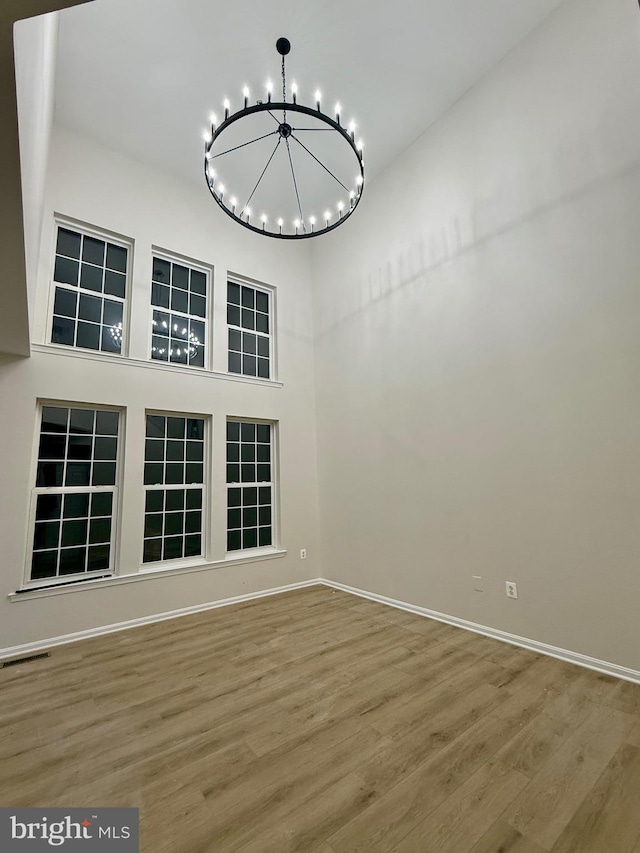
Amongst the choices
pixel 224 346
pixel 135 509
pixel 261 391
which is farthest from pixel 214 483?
pixel 224 346

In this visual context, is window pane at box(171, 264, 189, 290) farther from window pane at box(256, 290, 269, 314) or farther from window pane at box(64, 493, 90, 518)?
window pane at box(64, 493, 90, 518)

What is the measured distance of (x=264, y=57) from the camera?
11.7 feet

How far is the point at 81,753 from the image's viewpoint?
6.79ft

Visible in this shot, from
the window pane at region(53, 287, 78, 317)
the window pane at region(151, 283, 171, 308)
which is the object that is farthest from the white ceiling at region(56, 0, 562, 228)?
the window pane at region(53, 287, 78, 317)

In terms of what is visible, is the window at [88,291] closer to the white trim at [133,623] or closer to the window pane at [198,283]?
the window pane at [198,283]

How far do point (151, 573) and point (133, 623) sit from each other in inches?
19.0

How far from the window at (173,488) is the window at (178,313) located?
0.81 meters

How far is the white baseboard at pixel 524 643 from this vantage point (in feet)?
8.82

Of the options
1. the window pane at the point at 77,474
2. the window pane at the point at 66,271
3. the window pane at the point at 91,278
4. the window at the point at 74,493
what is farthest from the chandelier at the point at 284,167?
the window pane at the point at 77,474

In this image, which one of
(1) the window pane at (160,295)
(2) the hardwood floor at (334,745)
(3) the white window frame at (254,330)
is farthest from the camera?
(3) the white window frame at (254,330)

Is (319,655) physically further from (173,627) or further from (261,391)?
(261,391)

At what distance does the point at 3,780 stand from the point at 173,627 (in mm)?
2046

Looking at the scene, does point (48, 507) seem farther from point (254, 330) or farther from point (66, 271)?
point (254, 330)

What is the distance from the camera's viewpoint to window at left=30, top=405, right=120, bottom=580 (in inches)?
148
